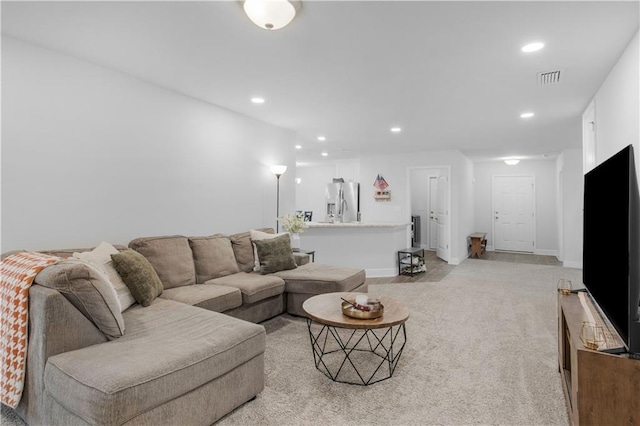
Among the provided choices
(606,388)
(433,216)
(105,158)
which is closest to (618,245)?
(606,388)

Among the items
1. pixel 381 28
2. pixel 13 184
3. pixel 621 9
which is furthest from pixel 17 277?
pixel 621 9

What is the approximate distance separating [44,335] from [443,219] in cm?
738

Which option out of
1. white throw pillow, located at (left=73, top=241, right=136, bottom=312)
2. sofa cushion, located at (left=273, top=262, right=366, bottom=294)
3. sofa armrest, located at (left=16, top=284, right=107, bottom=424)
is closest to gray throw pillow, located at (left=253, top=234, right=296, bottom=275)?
sofa cushion, located at (left=273, top=262, right=366, bottom=294)

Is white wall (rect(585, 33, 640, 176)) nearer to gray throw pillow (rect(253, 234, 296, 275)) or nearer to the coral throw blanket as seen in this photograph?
gray throw pillow (rect(253, 234, 296, 275))

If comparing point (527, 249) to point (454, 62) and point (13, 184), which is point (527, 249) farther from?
point (13, 184)

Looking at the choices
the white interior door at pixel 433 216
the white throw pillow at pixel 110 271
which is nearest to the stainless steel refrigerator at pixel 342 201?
the white interior door at pixel 433 216

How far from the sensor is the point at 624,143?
261 centimetres

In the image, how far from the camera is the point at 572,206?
677cm

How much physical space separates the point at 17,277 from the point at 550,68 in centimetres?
418

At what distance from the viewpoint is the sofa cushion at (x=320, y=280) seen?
3.52 meters

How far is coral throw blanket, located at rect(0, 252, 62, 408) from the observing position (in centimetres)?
181

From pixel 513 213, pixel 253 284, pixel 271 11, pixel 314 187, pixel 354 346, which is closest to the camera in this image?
pixel 271 11

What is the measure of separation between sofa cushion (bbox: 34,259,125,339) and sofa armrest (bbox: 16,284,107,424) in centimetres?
3

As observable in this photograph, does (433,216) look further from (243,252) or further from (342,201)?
(243,252)
